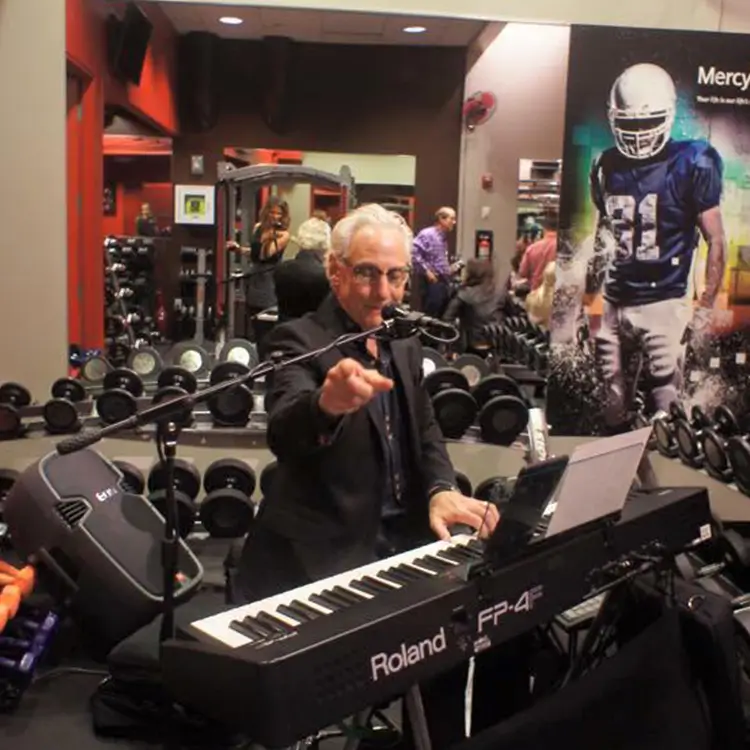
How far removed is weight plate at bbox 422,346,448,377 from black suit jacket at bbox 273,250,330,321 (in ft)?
4.16

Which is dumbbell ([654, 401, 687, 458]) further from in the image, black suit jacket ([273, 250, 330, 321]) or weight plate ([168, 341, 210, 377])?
weight plate ([168, 341, 210, 377])

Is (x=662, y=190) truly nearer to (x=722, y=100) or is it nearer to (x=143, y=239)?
(x=722, y=100)

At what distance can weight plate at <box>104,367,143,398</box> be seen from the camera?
181 inches

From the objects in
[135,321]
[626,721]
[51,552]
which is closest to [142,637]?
[51,552]

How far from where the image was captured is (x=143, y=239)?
5234 mm

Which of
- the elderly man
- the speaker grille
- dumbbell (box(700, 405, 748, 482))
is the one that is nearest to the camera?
the elderly man

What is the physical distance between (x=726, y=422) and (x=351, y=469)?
268 cm

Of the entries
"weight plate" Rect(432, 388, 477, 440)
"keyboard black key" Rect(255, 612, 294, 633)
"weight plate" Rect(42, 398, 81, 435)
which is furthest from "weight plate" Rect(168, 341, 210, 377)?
"keyboard black key" Rect(255, 612, 294, 633)

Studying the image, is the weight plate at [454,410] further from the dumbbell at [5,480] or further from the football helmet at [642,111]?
the dumbbell at [5,480]

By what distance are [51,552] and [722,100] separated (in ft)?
13.2

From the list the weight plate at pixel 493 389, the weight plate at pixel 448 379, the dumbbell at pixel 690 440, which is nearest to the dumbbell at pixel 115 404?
the weight plate at pixel 448 379

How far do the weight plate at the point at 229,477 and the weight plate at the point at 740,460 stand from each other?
2.07 meters

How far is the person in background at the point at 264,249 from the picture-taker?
5.21 metres

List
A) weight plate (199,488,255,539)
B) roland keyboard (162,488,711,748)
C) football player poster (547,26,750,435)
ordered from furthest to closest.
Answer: football player poster (547,26,750,435) < weight plate (199,488,255,539) < roland keyboard (162,488,711,748)
